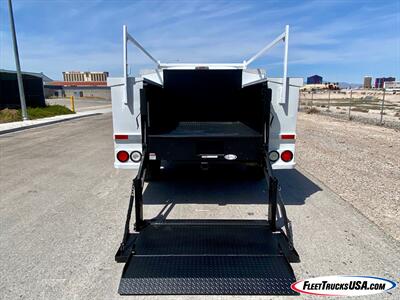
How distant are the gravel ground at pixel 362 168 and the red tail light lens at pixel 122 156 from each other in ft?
11.6

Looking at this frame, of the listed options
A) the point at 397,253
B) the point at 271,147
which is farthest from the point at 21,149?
the point at 397,253

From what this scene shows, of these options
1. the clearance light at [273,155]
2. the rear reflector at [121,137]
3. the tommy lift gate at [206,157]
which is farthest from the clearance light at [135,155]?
the clearance light at [273,155]

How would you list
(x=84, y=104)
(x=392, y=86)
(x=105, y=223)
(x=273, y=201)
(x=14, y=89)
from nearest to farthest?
(x=273, y=201)
(x=105, y=223)
(x=392, y=86)
(x=14, y=89)
(x=84, y=104)

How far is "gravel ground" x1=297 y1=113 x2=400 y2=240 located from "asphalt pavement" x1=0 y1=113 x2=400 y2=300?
0.31 metres

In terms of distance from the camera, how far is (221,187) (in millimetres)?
5609

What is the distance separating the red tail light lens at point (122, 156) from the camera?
4430 mm

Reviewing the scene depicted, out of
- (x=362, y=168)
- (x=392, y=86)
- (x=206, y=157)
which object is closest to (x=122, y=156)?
(x=206, y=157)

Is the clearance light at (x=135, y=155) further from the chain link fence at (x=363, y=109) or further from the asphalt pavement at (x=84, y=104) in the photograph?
the asphalt pavement at (x=84, y=104)

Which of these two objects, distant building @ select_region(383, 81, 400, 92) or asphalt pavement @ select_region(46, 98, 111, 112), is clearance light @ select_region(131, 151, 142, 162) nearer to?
distant building @ select_region(383, 81, 400, 92)

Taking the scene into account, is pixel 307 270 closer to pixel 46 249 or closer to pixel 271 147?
pixel 271 147

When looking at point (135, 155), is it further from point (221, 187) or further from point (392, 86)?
point (392, 86)

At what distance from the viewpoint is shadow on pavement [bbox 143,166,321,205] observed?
5004mm

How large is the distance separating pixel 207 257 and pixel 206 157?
1448 mm

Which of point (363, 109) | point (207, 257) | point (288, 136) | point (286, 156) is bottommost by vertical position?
point (363, 109)
